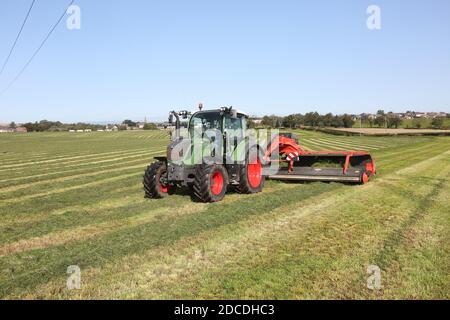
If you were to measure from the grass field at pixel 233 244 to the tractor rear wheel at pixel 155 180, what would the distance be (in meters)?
0.26

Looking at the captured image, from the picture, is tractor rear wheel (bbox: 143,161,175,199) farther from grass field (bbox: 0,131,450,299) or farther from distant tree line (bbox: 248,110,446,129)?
distant tree line (bbox: 248,110,446,129)

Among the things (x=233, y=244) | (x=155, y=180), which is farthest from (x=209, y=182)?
(x=233, y=244)

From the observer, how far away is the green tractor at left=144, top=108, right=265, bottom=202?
883cm

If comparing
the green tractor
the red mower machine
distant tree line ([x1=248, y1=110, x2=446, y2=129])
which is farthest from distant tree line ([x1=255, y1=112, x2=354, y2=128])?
the green tractor

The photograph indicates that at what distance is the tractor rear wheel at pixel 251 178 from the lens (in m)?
9.83

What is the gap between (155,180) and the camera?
9.20 metres

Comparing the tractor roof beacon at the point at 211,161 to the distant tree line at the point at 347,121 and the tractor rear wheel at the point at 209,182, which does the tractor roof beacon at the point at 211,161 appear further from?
the distant tree line at the point at 347,121

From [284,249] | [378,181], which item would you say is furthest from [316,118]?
[284,249]

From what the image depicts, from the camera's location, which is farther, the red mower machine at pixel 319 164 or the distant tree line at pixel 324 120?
the distant tree line at pixel 324 120

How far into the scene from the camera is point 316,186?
10.8 metres

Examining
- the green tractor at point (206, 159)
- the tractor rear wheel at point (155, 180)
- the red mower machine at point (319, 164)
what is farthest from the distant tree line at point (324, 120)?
the tractor rear wheel at point (155, 180)

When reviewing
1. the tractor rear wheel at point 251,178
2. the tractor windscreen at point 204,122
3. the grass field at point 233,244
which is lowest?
the grass field at point 233,244
